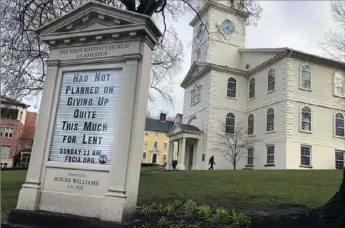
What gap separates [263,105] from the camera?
3781cm

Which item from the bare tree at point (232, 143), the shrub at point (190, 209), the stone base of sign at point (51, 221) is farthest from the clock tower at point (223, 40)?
the stone base of sign at point (51, 221)

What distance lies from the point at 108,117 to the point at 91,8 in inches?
95.1

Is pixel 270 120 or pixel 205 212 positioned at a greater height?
pixel 270 120

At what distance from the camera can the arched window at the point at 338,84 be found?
3722 cm

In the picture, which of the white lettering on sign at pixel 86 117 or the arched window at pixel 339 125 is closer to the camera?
the white lettering on sign at pixel 86 117

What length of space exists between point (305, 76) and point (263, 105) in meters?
5.00

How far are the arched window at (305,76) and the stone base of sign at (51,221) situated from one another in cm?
3240

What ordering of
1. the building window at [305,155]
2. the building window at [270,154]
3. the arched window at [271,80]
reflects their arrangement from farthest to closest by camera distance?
1. the arched window at [271,80]
2. the building window at [270,154]
3. the building window at [305,155]

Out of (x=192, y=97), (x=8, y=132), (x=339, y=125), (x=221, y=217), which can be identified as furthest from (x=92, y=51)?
(x=8, y=132)

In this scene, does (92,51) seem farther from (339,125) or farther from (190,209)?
(339,125)

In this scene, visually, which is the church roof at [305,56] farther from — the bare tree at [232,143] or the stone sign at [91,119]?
the stone sign at [91,119]

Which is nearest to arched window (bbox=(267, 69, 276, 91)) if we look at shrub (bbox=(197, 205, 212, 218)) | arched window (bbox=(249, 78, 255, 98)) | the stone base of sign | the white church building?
the white church building

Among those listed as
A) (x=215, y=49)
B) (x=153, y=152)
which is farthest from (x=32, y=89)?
(x=153, y=152)

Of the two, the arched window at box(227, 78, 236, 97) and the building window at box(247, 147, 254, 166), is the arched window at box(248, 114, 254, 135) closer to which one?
the building window at box(247, 147, 254, 166)
